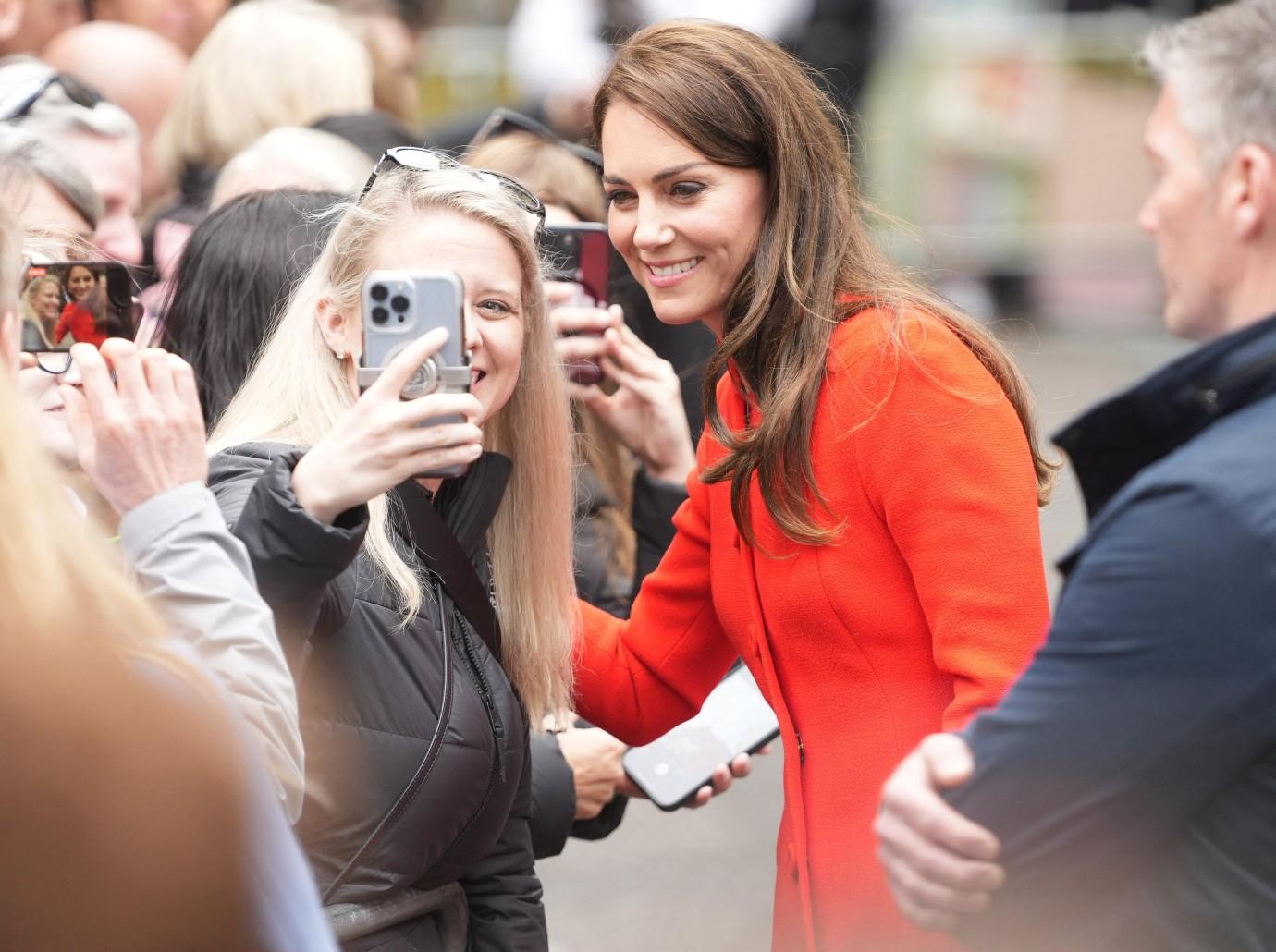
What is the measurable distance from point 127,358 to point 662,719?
1206 millimetres

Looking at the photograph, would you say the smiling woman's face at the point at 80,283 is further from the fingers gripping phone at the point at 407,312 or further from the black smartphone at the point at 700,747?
the black smartphone at the point at 700,747

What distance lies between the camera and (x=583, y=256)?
134 inches

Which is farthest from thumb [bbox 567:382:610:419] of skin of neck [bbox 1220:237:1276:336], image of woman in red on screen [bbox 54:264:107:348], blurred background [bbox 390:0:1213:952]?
blurred background [bbox 390:0:1213:952]

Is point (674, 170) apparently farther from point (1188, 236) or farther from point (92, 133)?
point (92, 133)

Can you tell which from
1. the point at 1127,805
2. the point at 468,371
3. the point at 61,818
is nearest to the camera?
the point at 61,818

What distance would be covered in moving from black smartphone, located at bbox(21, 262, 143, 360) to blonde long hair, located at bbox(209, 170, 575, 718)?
22 cm

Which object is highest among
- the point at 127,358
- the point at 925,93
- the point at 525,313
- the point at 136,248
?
the point at 127,358

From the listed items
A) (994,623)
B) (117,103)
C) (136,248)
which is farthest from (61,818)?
(117,103)

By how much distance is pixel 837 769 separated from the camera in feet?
7.65

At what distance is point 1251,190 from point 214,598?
3.71 feet

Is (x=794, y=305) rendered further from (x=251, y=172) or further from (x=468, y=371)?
(x=251, y=172)

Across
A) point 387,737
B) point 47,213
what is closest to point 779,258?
point 387,737

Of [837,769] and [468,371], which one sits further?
[837,769]

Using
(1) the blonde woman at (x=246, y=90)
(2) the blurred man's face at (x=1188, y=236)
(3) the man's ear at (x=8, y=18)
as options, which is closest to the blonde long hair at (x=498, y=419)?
(2) the blurred man's face at (x=1188, y=236)
